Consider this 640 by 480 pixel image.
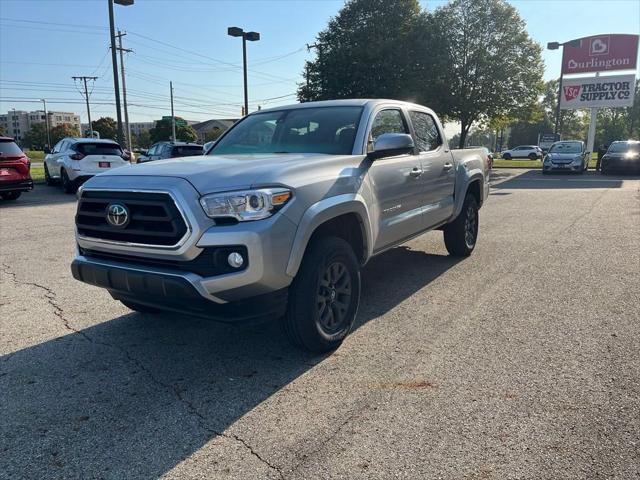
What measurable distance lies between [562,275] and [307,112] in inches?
140

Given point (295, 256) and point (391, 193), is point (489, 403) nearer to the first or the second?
point (295, 256)

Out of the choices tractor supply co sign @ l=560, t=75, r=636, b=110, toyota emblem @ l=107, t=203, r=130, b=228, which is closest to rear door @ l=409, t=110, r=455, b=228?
toyota emblem @ l=107, t=203, r=130, b=228

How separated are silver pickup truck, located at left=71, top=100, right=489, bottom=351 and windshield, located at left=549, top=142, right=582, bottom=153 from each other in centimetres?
2271

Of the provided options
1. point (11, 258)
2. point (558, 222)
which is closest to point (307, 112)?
point (11, 258)

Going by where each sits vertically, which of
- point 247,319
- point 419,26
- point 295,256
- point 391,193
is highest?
point 419,26

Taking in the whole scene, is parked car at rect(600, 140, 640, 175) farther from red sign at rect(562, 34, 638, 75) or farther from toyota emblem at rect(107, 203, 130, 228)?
toyota emblem at rect(107, 203, 130, 228)

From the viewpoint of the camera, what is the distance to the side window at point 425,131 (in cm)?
536

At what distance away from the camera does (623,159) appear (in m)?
22.3

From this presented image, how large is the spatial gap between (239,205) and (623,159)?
957 inches

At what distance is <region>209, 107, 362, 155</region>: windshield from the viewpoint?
428 cm

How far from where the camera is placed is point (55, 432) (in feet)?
9.00

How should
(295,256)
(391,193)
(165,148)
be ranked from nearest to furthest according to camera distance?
(295,256) → (391,193) → (165,148)

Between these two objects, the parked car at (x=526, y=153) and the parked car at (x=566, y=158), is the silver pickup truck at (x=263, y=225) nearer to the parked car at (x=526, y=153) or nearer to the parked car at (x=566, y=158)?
the parked car at (x=566, y=158)

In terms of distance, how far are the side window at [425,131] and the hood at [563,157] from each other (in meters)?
20.1
